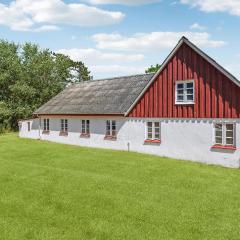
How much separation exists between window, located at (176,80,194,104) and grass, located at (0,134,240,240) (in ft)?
12.7

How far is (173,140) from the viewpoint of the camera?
23438 mm

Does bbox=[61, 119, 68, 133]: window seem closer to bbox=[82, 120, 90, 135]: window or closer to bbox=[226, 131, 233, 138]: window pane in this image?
bbox=[82, 120, 90, 135]: window

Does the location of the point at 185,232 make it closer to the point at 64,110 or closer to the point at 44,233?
the point at 44,233

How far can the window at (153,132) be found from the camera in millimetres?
24641

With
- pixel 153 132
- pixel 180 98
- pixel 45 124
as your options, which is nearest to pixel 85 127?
pixel 45 124

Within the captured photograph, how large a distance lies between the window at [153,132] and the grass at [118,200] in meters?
3.07

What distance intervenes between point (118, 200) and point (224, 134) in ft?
31.4

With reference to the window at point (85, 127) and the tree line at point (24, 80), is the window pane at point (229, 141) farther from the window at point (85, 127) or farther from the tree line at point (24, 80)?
the tree line at point (24, 80)

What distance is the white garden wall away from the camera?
20973 mm

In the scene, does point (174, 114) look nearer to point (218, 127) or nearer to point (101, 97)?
point (218, 127)

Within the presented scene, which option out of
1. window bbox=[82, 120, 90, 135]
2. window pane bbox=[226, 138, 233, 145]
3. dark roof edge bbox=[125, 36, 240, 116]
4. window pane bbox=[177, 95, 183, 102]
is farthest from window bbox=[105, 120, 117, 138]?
window pane bbox=[226, 138, 233, 145]

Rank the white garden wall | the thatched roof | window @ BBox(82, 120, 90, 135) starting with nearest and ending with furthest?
the white garden wall
the thatched roof
window @ BBox(82, 120, 90, 135)

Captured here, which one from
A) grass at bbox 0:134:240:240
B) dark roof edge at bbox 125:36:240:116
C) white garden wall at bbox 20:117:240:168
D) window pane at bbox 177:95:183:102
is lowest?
grass at bbox 0:134:240:240

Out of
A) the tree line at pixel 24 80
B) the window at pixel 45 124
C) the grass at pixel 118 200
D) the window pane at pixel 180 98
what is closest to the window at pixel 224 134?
the grass at pixel 118 200
